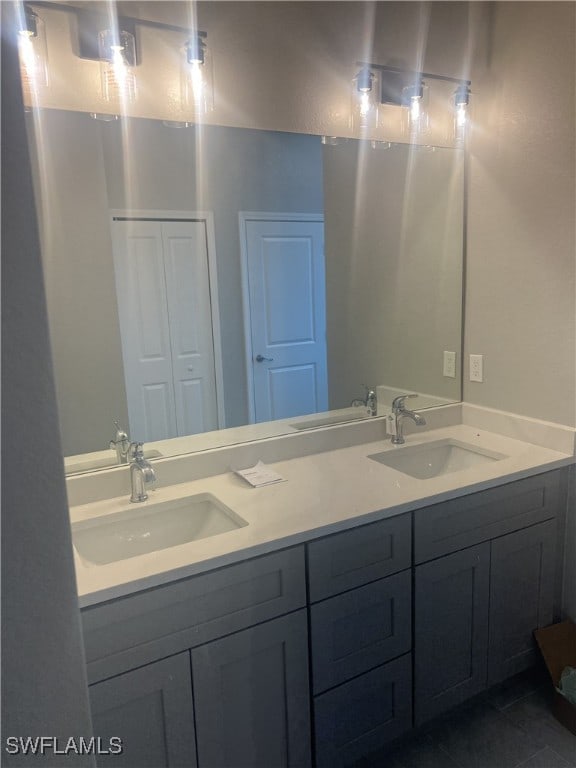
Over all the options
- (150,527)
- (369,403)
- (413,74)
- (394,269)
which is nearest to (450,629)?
(369,403)

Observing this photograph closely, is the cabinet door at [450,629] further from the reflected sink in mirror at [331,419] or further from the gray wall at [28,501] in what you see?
the gray wall at [28,501]

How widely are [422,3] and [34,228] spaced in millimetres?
1971

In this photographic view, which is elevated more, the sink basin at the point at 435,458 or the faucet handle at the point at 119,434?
the faucet handle at the point at 119,434

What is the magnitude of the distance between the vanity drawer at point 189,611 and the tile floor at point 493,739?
783 mm

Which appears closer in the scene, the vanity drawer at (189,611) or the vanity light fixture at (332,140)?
the vanity drawer at (189,611)

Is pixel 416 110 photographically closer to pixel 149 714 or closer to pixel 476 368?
pixel 476 368

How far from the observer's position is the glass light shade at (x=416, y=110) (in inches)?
75.9

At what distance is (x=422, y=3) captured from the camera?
1875 millimetres

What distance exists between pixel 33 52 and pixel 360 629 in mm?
1831

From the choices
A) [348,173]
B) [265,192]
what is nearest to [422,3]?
[348,173]

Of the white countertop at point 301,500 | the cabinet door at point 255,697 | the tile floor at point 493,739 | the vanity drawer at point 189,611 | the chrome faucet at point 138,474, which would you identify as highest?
the chrome faucet at point 138,474

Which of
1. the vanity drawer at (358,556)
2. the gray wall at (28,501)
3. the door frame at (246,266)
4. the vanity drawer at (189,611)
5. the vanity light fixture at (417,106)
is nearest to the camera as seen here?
the gray wall at (28,501)

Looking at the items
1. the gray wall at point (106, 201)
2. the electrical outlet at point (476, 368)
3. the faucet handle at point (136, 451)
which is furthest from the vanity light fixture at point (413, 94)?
the faucet handle at point (136, 451)

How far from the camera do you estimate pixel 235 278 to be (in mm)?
1846
